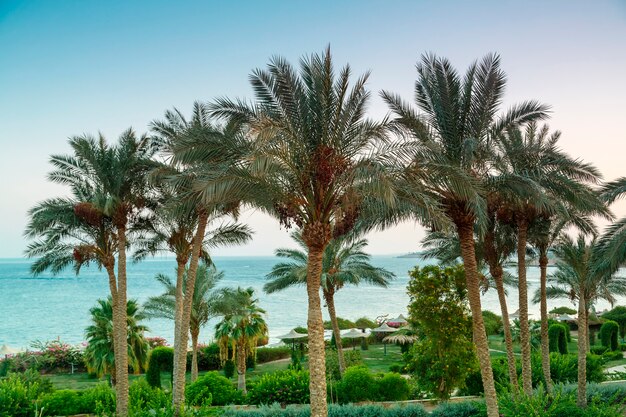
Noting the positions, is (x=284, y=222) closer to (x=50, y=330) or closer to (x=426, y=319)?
(x=426, y=319)

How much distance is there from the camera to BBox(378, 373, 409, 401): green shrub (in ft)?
56.4

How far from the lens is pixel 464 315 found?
16.1 metres

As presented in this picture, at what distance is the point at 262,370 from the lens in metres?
30.7

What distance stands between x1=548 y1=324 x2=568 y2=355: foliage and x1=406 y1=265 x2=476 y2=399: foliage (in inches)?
566

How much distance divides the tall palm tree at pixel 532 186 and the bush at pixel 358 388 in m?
4.92

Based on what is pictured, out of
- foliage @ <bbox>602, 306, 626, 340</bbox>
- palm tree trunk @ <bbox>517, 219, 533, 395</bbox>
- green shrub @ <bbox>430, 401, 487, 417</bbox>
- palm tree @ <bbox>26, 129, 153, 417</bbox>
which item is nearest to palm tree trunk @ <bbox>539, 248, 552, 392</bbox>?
palm tree trunk @ <bbox>517, 219, 533, 395</bbox>

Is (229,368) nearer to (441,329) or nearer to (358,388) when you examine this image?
(358,388)

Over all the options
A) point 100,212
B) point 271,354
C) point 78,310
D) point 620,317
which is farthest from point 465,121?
point 78,310

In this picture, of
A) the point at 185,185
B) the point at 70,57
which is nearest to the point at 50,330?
the point at 70,57

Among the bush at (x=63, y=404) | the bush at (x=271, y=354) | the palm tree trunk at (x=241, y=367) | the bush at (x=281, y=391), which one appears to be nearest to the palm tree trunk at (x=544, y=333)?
the bush at (x=281, y=391)

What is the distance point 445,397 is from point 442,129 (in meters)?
8.54

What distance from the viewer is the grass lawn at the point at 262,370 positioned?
87.5 feet

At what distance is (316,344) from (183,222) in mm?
6883

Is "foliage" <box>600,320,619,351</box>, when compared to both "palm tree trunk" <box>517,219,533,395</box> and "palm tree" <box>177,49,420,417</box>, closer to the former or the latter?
"palm tree trunk" <box>517,219,533,395</box>
